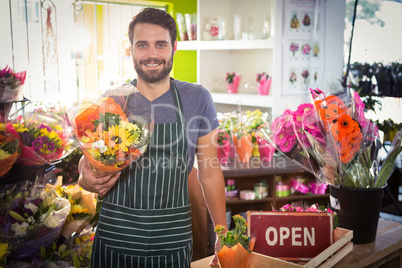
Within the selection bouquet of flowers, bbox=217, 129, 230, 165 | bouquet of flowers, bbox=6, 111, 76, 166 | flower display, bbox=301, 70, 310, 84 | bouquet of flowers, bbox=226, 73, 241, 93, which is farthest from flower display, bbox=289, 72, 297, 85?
bouquet of flowers, bbox=6, 111, 76, 166

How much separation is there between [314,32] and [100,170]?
412cm

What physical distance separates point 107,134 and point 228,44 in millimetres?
3890

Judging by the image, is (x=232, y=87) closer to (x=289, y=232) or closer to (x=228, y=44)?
(x=228, y=44)

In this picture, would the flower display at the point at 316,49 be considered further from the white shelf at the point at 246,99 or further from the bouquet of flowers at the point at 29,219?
the bouquet of flowers at the point at 29,219

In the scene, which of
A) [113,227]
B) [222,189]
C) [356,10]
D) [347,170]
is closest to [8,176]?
[113,227]

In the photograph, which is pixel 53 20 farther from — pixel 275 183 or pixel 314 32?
pixel 275 183

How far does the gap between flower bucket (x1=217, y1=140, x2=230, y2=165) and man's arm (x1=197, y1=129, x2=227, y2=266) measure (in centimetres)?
114

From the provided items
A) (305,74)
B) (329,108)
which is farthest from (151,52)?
(305,74)

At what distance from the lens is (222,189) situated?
2070 mm

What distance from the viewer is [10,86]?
2.12m

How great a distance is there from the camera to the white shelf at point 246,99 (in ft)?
16.5

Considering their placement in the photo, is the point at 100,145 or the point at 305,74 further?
the point at 305,74

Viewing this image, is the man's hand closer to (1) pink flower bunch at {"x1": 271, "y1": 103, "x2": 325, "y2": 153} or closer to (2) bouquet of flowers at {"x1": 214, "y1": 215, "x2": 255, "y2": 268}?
(2) bouquet of flowers at {"x1": 214, "y1": 215, "x2": 255, "y2": 268}

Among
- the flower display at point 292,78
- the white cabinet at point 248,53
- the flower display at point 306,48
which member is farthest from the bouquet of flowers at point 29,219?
the flower display at point 306,48
